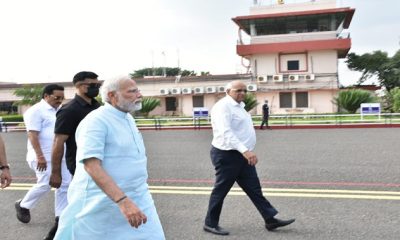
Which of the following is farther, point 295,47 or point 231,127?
point 295,47

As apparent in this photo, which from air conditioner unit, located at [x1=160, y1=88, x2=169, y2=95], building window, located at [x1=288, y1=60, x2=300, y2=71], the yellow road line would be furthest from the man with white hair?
building window, located at [x1=288, y1=60, x2=300, y2=71]

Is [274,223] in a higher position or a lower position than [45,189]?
lower

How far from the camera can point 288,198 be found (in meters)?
6.38

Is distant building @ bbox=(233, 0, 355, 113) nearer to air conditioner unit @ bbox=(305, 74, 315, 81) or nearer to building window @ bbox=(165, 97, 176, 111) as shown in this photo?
air conditioner unit @ bbox=(305, 74, 315, 81)

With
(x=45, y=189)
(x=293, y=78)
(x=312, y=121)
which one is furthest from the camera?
(x=293, y=78)

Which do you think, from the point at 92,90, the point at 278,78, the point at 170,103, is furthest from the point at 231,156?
the point at 170,103

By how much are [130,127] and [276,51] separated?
36.4 m

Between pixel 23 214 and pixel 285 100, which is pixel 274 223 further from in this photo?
pixel 285 100

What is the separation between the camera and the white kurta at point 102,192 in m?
2.87

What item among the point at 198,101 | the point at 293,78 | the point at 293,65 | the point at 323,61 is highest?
the point at 323,61

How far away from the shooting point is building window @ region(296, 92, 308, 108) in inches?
1489

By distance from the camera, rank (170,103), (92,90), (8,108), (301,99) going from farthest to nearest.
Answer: (8,108)
(170,103)
(301,99)
(92,90)

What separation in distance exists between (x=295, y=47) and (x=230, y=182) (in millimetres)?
34552

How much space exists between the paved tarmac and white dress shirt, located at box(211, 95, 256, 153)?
955 millimetres
